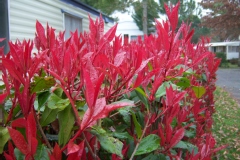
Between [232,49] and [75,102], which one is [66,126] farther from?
[232,49]

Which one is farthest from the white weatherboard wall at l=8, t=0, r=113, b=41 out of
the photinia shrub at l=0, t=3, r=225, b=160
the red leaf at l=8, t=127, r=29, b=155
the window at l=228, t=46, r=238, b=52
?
the window at l=228, t=46, r=238, b=52

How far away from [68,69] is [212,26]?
83.9 ft

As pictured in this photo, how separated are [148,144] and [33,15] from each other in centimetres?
621

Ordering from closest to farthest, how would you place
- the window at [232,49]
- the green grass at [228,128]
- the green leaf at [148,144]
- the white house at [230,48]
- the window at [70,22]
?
1. the green leaf at [148,144]
2. the green grass at [228,128]
3. the window at [70,22]
4. the white house at [230,48]
5. the window at [232,49]

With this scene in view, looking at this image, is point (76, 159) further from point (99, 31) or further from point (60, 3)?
point (60, 3)

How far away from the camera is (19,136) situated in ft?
1.71

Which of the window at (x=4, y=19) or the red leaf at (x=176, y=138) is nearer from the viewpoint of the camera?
the red leaf at (x=176, y=138)

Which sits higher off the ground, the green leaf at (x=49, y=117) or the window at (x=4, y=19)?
the window at (x=4, y=19)

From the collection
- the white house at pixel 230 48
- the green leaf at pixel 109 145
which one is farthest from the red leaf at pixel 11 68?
the white house at pixel 230 48

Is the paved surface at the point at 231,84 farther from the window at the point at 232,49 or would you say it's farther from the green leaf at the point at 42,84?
the window at the point at 232,49

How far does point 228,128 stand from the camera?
5.40 meters

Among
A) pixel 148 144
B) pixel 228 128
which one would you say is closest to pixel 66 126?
pixel 148 144

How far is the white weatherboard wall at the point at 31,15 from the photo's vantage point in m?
5.49

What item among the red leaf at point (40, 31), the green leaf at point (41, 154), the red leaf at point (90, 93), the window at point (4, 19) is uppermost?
the window at point (4, 19)
